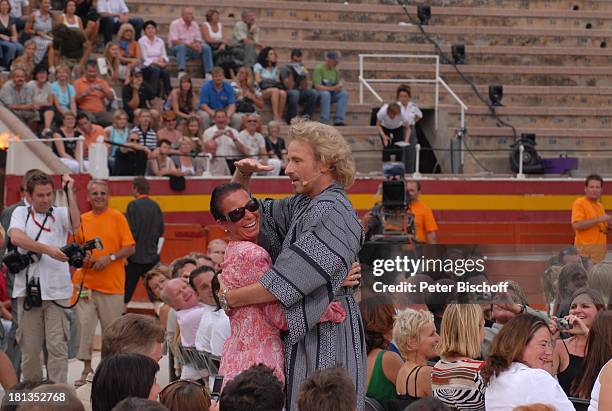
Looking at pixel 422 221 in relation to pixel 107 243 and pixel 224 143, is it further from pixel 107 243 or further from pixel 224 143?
pixel 107 243

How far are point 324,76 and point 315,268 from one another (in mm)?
14862

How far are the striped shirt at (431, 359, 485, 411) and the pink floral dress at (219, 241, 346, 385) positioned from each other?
1.24m

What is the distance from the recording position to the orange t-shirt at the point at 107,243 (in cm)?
1067

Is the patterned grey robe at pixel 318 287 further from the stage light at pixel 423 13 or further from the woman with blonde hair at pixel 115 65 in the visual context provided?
the stage light at pixel 423 13

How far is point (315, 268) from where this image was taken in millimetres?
5258

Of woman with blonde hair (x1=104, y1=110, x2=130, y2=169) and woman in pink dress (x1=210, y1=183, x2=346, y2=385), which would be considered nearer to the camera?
woman in pink dress (x1=210, y1=183, x2=346, y2=385)

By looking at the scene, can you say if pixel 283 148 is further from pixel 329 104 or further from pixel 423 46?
pixel 423 46

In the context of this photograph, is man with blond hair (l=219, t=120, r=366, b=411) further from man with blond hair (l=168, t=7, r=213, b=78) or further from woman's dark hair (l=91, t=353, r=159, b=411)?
man with blond hair (l=168, t=7, r=213, b=78)

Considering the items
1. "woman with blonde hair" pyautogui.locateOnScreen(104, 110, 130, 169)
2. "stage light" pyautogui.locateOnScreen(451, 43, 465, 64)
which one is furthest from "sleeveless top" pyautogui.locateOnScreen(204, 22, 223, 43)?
"stage light" pyautogui.locateOnScreen(451, 43, 465, 64)

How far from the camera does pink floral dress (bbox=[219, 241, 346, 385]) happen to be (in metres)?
5.36

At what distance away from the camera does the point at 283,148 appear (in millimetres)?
17609

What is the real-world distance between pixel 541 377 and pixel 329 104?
14044mm

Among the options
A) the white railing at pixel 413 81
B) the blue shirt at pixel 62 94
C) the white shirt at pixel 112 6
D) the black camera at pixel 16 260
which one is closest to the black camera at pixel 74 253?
the black camera at pixel 16 260

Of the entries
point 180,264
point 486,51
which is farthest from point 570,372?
point 486,51
